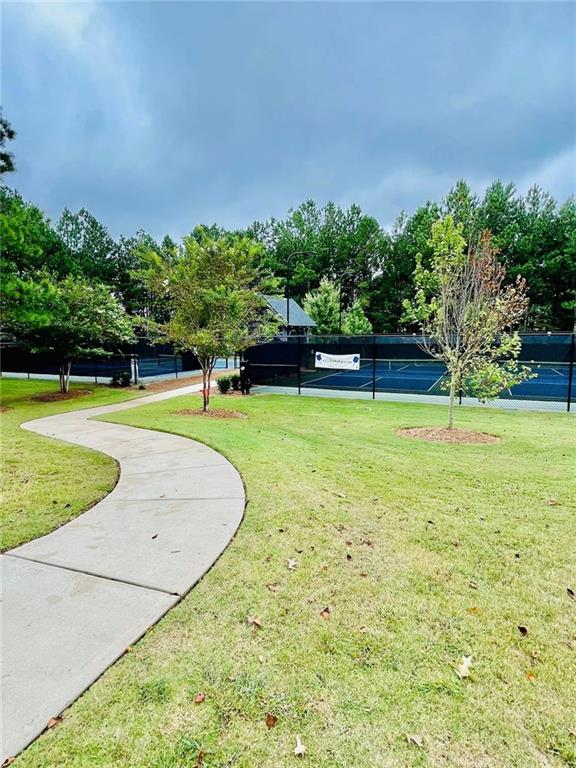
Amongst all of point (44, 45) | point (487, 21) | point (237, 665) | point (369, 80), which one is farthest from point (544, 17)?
point (237, 665)

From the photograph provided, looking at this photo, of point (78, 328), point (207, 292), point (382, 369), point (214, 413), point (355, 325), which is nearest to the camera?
point (207, 292)

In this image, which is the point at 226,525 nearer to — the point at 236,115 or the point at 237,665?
the point at 237,665

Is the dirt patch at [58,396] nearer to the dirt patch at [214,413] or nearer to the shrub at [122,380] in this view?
the shrub at [122,380]

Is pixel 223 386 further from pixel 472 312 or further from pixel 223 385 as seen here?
pixel 472 312

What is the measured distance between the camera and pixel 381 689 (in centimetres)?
191

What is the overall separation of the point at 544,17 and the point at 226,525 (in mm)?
12283

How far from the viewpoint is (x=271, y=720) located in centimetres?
174

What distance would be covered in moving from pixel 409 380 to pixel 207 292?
1358 centimetres

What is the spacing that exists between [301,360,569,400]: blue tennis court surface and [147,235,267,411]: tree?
6148mm

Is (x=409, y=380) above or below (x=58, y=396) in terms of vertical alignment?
above

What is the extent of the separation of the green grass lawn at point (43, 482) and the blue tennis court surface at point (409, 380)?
10230mm

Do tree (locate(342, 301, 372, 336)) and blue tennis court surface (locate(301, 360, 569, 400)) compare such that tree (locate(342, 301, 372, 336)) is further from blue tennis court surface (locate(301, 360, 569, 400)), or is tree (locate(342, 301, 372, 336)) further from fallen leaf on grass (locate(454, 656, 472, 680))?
fallen leaf on grass (locate(454, 656, 472, 680))

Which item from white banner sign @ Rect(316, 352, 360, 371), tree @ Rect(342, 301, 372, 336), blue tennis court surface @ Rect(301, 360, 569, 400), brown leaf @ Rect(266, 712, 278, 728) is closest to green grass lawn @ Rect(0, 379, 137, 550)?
brown leaf @ Rect(266, 712, 278, 728)

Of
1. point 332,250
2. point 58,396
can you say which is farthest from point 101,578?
point 332,250
